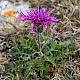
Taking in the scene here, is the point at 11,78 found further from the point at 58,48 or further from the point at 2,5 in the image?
the point at 2,5

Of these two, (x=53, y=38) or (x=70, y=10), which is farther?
(x=70, y=10)

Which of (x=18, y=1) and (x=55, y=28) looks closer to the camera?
(x=55, y=28)

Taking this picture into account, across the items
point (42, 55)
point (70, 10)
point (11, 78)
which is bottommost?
point (11, 78)

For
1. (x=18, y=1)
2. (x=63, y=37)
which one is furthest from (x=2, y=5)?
(x=63, y=37)

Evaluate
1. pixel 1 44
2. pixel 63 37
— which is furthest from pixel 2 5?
pixel 63 37

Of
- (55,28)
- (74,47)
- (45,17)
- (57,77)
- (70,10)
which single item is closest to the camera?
(45,17)

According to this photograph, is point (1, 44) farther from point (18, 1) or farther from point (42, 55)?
point (18, 1)

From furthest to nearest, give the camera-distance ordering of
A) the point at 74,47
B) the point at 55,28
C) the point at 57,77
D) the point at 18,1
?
the point at 18,1
the point at 55,28
the point at 74,47
the point at 57,77

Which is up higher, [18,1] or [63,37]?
[18,1]

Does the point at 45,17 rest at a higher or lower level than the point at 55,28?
higher
